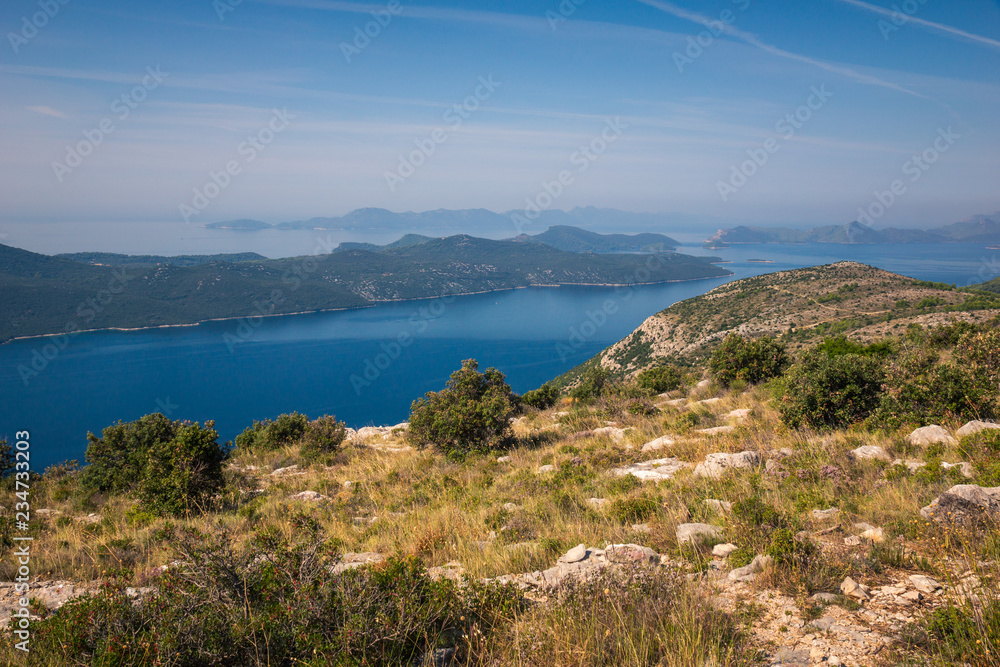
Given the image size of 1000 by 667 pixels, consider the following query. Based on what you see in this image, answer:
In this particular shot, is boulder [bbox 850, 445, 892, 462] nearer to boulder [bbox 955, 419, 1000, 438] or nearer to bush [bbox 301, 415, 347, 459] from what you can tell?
boulder [bbox 955, 419, 1000, 438]

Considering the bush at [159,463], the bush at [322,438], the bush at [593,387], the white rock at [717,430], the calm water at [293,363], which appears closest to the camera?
the bush at [159,463]

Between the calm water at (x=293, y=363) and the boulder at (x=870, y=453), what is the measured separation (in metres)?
74.8

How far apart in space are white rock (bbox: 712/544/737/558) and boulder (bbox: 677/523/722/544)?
0.20m

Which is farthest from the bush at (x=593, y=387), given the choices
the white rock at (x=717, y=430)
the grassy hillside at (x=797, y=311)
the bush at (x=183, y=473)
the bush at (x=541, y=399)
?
the grassy hillside at (x=797, y=311)

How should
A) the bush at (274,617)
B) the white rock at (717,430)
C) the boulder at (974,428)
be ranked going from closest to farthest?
the bush at (274,617) < the boulder at (974,428) < the white rock at (717,430)

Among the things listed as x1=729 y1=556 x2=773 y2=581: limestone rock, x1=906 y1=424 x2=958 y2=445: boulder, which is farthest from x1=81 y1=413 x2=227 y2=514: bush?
x1=906 y1=424 x2=958 y2=445: boulder

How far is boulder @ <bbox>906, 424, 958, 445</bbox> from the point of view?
19.6 ft

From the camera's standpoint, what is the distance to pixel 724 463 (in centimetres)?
631

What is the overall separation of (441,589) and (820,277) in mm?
72371

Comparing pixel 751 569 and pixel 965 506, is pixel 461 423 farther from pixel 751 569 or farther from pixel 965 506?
pixel 965 506

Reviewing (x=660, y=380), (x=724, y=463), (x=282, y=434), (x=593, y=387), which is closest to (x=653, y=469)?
(x=724, y=463)

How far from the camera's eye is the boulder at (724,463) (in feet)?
20.1

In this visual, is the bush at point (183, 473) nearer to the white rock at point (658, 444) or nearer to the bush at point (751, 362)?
the white rock at point (658, 444)

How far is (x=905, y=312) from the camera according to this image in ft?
136
